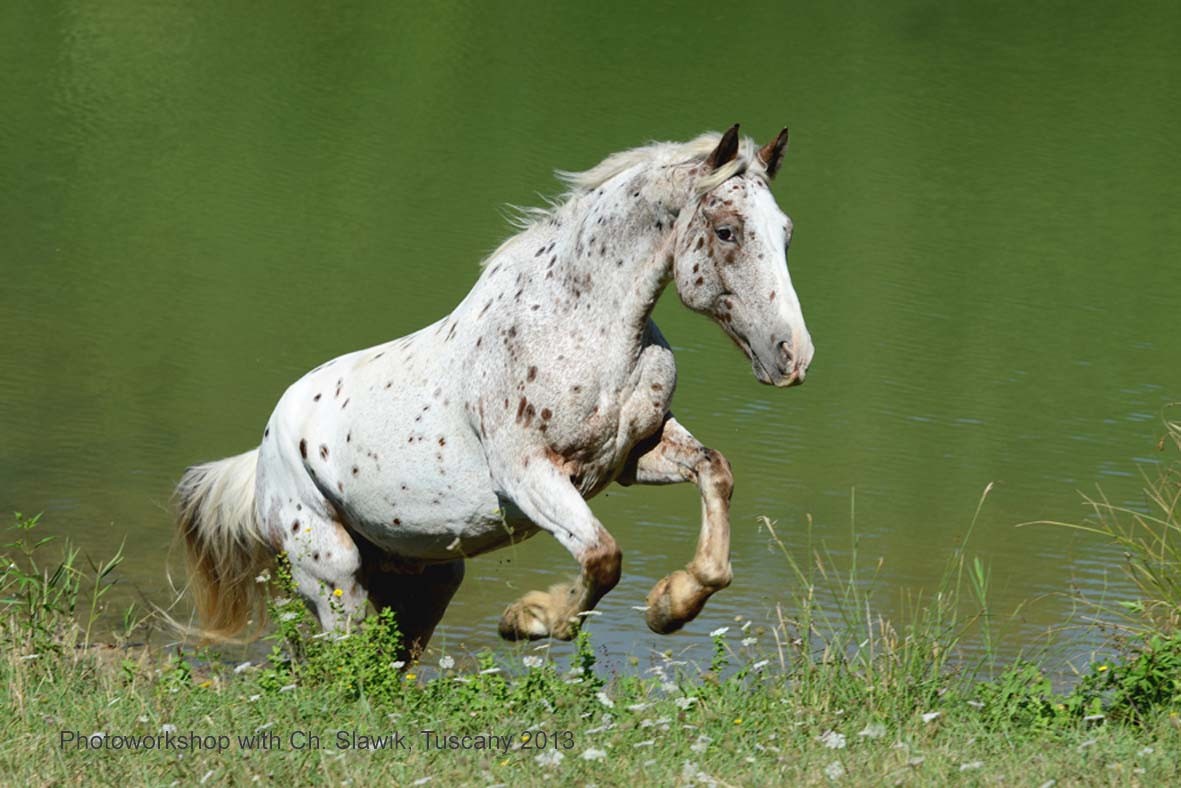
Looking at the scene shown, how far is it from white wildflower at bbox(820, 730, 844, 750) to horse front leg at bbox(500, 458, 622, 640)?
830 millimetres

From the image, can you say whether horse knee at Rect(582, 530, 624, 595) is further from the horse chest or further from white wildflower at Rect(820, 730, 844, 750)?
white wildflower at Rect(820, 730, 844, 750)

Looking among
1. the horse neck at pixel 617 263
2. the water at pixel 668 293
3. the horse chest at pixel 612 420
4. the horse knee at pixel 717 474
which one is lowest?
the water at pixel 668 293

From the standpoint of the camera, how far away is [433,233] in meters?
14.3

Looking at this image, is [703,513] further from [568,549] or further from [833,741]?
[833,741]

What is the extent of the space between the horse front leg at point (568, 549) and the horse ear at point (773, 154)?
1043 mm

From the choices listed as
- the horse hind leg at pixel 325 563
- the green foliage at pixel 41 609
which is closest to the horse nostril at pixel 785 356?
the horse hind leg at pixel 325 563

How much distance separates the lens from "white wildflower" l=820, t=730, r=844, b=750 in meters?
4.02

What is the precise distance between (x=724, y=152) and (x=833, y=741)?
5.43 feet

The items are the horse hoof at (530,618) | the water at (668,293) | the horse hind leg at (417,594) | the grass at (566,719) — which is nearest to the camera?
the grass at (566,719)

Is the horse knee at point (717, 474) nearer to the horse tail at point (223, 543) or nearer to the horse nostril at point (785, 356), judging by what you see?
the horse nostril at point (785, 356)

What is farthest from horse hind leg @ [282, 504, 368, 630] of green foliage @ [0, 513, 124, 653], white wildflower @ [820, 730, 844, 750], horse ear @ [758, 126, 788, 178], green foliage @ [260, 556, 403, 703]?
white wildflower @ [820, 730, 844, 750]

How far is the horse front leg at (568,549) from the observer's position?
4.78 meters

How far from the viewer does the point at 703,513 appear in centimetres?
484

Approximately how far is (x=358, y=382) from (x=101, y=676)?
1.31m
